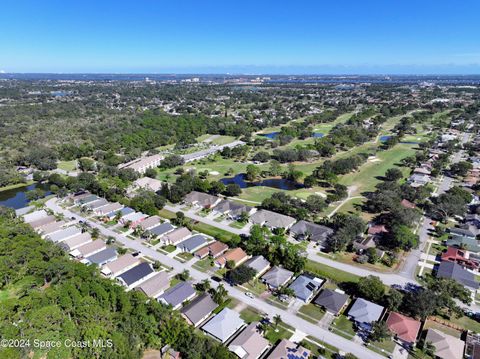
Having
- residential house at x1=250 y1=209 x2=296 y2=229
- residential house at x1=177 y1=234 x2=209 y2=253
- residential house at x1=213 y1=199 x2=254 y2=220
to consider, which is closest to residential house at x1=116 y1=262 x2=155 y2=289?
residential house at x1=177 y1=234 x2=209 y2=253

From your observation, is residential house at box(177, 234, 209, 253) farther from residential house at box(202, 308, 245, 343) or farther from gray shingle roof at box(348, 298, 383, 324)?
gray shingle roof at box(348, 298, 383, 324)

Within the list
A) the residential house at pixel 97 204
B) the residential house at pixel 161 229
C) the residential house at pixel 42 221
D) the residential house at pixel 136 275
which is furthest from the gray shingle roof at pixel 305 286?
the residential house at pixel 42 221

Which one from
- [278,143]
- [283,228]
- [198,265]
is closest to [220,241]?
[198,265]

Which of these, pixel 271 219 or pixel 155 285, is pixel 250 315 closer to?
→ pixel 155 285

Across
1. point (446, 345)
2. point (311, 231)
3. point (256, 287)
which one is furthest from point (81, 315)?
point (446, 345)

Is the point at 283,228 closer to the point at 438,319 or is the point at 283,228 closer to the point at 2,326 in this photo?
the point at 438,319
